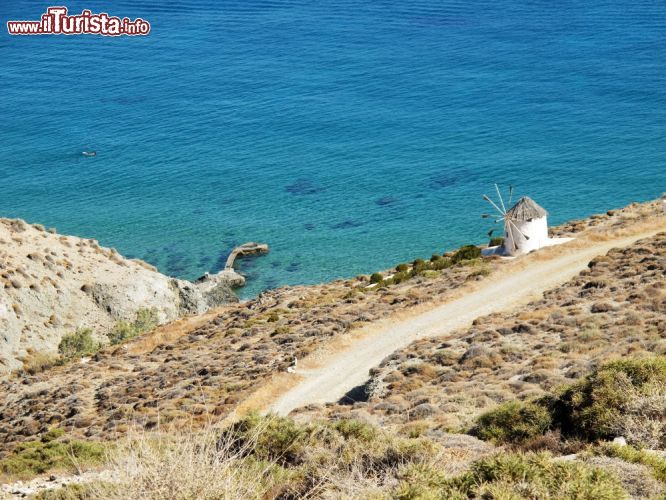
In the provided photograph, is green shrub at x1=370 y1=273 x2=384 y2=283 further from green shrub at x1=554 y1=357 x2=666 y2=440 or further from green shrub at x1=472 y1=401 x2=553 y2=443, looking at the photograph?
green shrub at x1=554 y1=357 x2=666 y2=440

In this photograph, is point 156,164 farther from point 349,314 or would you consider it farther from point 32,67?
point 349,314

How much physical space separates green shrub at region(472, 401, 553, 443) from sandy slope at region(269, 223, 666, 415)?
1016 cm

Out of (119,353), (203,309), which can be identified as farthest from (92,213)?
(119,353)

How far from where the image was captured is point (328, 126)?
106000 millimetres

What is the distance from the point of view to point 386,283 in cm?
4925

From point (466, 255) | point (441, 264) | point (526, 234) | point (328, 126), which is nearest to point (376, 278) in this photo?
point (441, 264)

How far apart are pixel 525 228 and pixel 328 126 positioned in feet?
200

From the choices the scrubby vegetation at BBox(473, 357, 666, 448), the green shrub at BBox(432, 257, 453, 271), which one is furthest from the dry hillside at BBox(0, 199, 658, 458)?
the scrubby vegetation at BBox(473, 357, 666, 448)

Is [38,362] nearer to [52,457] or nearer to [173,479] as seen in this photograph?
[52,457]

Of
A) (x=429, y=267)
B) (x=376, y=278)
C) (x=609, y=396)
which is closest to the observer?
(x=609, y=396)

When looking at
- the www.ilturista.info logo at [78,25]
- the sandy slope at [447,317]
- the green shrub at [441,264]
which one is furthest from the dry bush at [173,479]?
the www.ilturista.info logo at [78,25]

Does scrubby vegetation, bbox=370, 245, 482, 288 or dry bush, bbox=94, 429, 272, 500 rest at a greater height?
dry bush, bbox=94, 429, 272, 500

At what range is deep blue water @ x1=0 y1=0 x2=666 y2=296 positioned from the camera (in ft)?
274

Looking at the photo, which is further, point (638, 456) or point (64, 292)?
point (64, 292)
